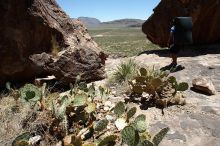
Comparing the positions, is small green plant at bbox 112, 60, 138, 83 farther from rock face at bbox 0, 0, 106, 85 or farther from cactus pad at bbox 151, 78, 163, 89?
cactus pad at bbox 151, 78, 163, 89

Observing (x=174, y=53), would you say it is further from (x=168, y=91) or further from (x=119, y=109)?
(x=119, y=109)

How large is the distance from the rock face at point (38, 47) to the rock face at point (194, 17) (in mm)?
4370

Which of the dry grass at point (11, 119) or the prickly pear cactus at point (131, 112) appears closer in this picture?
the dry grass at point (11, 119)

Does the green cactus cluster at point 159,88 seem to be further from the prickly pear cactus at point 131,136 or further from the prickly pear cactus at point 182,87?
the prickly pear cactus at point 131,136

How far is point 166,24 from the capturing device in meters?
12.2

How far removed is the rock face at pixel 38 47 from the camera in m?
7.97

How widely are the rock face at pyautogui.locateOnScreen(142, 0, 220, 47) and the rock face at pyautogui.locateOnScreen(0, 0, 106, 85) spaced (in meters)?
4.37

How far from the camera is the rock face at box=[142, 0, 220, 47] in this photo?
453 inches

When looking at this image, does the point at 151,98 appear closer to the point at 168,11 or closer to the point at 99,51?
the point at 99,51

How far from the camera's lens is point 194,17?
11.6 meters

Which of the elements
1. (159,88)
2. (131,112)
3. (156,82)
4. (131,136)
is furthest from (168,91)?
(131,136)

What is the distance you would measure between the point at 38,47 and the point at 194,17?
5548mm

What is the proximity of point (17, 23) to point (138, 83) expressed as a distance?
9.98ft

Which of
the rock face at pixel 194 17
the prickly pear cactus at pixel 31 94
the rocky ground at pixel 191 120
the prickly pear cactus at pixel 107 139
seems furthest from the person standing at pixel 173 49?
the prickly pear cactus at pixel 107 139
